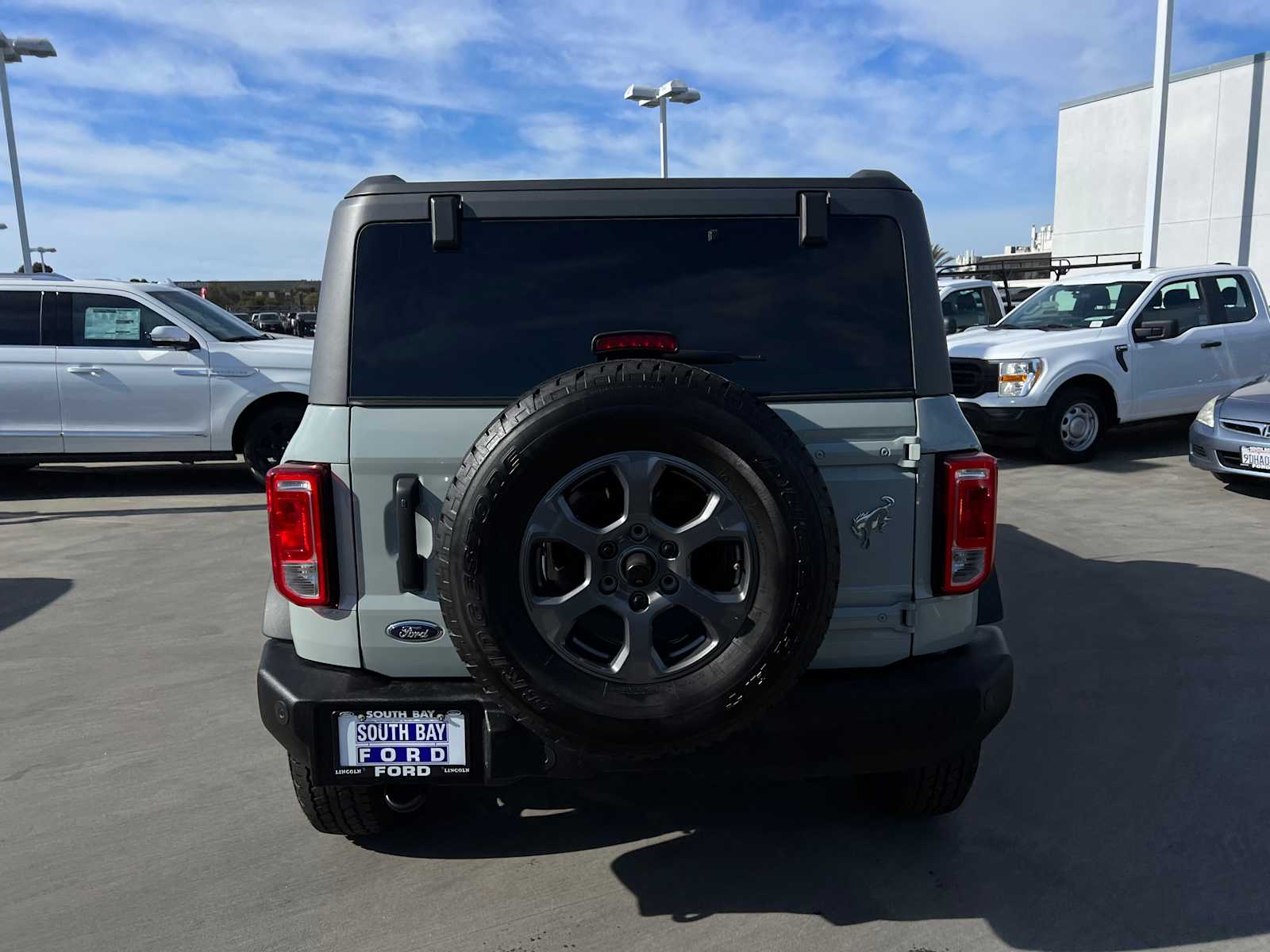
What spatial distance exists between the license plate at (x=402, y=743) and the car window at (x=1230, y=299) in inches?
410

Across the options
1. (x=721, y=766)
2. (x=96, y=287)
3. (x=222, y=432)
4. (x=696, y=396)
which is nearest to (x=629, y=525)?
(x=696, y=396)

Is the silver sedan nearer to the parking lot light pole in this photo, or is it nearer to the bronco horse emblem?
the bronco horse emblem

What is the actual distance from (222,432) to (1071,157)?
24.7 meters

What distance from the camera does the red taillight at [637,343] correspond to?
2613 mm

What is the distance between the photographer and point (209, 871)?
306cm

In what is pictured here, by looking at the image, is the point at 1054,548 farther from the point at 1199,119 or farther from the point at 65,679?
the point at 1199,119

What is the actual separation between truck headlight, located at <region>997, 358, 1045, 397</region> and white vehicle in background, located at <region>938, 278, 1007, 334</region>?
456cm

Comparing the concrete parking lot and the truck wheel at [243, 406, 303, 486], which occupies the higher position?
the truck wheel at [243, 406, 303, 486]

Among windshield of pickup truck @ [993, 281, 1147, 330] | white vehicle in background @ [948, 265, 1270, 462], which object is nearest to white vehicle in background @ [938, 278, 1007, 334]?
windshield of pickup truck @ [993, 281, 1147, 330]

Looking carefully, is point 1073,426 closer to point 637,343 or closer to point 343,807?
point 637,343

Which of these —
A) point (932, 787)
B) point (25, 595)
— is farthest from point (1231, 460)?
point (25, 595)

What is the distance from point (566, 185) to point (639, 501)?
974mm

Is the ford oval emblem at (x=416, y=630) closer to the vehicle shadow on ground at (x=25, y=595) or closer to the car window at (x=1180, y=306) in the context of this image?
the vehicle shadow on ground at (x=25, y=595)

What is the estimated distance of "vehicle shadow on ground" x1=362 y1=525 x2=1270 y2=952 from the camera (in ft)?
9.16
